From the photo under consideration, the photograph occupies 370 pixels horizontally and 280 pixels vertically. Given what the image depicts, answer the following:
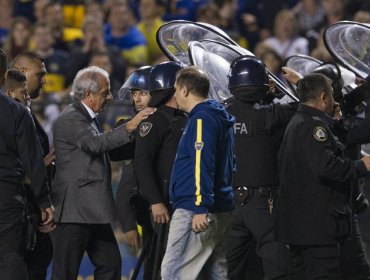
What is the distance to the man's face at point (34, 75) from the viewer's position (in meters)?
8.59

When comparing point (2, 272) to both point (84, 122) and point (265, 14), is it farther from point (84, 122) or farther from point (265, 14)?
point (265, 14)

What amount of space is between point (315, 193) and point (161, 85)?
4.45 ft

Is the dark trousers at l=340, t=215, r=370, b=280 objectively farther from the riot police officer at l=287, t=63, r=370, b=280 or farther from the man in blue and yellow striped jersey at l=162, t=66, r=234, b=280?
the man in blue and yellow striped jersey at l=162, t=66, r=234, b=280

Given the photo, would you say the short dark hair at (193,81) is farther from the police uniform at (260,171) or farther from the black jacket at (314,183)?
the police uniform at (260,171)

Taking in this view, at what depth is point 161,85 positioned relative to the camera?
8.09 metres

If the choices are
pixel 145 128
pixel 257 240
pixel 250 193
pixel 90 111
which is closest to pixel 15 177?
pixel 145 128

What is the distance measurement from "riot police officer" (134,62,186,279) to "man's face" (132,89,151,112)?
44 centimetres

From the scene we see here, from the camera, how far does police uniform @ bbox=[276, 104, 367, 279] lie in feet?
24.8

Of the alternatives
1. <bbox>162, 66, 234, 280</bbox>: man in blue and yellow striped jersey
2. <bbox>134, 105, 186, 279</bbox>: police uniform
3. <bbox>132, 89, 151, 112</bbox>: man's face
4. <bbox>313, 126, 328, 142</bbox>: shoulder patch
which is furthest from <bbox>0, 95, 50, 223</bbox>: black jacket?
<bbox>313, 126, 328, 142</bbox>: shoulder patch

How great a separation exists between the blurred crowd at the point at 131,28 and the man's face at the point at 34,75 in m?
→ 5.69

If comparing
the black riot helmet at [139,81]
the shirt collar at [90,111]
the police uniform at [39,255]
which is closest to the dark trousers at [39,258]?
the police uniform at [39,255]

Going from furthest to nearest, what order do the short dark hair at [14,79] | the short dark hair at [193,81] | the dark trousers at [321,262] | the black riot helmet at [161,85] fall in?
the short dark hair at [14,79] → the black riot helmet at [161,85] → the dark trousers at [321,262] → the short dark hair at [193,81]

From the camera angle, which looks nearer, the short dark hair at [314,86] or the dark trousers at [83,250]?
the short dark hair at [314,86]

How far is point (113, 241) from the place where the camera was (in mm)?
8578
